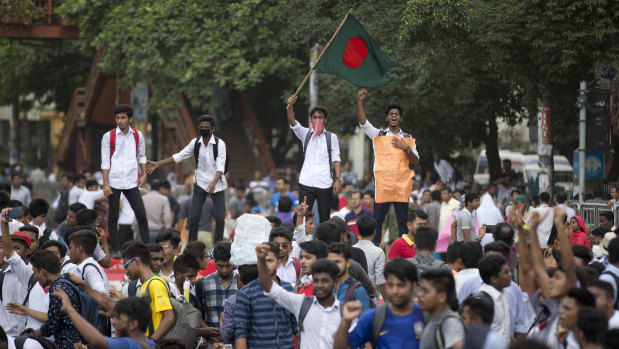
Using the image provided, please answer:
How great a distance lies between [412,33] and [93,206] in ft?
20.4

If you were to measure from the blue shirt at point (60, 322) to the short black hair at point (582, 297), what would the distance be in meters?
4.08

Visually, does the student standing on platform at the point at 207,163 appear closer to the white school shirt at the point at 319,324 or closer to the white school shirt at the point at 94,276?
the white school shirt at the point at 94,276

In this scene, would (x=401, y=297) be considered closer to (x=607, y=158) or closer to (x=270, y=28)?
(x=607, y=158)

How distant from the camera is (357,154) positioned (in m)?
70.2

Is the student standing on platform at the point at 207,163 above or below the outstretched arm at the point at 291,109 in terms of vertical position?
below

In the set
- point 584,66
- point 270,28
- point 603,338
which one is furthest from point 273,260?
point 270,28

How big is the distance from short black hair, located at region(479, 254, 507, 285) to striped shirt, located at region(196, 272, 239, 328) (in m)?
2.29

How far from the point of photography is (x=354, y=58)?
1312 cm

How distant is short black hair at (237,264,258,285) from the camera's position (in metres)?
8.14

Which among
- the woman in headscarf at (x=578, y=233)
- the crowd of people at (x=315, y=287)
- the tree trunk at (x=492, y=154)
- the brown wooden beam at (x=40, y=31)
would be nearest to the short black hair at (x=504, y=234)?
the crowd of people at (x=315, y=287)

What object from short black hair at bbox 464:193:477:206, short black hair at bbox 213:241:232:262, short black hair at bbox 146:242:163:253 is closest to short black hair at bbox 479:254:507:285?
short black hair at bbox 213:241:232:262

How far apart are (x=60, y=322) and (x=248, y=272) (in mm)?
1613

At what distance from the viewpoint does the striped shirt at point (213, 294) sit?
28.3 feet

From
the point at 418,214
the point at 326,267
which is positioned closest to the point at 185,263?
the point at 326,267
